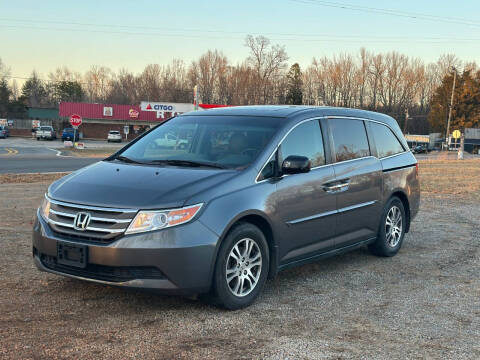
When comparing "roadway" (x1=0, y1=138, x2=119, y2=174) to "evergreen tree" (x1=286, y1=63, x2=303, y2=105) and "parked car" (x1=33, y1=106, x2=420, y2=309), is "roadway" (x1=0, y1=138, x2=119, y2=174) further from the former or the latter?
"evergreen tree" (x1=286, y1=63, x2=303, y2=105)

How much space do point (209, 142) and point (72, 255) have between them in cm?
182

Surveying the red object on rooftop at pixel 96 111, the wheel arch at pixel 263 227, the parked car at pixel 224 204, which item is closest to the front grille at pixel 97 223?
the parked car at pixel 224 204

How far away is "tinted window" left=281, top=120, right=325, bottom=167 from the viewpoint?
18.2ft

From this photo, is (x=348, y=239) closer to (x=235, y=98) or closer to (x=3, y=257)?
(x=3, y=257)

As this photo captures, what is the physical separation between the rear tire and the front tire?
2.41 m

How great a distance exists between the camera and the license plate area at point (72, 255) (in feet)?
14.4

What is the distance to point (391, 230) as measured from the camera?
7.18 metres

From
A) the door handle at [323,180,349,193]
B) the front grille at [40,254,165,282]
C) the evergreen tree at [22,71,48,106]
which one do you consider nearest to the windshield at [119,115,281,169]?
the door handle at [323,180,349,193]

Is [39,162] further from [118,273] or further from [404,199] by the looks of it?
[118,273]

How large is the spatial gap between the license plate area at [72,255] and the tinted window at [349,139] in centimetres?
298

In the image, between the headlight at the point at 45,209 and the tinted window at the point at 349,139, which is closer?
the headlight at the point at 45,209

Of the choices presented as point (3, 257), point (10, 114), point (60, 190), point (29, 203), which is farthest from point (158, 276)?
point (10, 114)

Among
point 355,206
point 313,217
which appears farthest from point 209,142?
point 355,206

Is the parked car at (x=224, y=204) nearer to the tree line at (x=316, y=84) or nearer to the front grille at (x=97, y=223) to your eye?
the front grille at (x=97, y=223)
